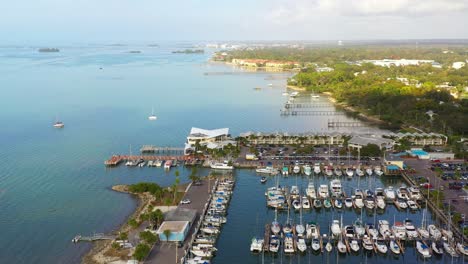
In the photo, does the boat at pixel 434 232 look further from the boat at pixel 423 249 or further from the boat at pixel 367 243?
the boat at pixel 367 243

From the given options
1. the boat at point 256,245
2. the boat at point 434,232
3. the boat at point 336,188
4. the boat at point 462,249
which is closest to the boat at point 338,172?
the boat at point 336,188

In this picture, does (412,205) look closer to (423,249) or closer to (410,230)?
(410,230)

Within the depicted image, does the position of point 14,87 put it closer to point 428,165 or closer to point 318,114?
point 318,114

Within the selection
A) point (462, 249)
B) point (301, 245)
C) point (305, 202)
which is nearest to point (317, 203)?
point (305, 202)

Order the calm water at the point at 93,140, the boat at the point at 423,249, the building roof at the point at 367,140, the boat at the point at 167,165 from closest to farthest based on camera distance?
1. the boat at the point at 423,249
2. the calm water at the point at 93,140
3. the boat at the point at 167,165
4. the building roof at the point at 367,140

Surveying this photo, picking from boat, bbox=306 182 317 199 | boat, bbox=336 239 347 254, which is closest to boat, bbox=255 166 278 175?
boat, bbox=306 182 317 199

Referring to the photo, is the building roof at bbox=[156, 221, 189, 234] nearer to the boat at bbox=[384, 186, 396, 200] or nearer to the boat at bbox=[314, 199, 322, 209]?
the boat at bbox=[314, 199, 322, 209]
